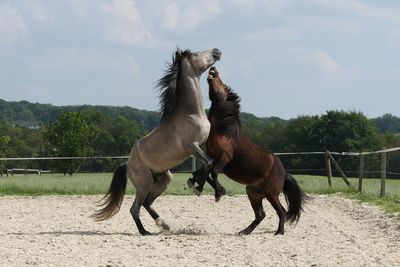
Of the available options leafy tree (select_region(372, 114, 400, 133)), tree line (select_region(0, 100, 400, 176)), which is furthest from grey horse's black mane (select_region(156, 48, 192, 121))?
leafy tree (select_region(372, 114, 400, 133))

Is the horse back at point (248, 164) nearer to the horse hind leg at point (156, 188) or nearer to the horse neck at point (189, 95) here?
the horse neck at point (189, 95)

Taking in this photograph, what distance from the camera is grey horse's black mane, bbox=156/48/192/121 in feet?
27.9

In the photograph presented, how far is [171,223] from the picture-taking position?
1044 centimetres

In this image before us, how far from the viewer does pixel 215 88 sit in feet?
28.5

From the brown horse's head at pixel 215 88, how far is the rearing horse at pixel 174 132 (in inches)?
6.9

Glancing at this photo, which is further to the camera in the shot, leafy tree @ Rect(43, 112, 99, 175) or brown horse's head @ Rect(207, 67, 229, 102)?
leafy tree @ Rect(43, 112, 99, 175)

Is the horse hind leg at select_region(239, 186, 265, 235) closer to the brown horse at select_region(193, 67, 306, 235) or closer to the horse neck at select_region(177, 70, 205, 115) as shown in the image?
the brown horse at select_region(193, 67, 306, 235)

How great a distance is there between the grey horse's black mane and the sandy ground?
1552 mm

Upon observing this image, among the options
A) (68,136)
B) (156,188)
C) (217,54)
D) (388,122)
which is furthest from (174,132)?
(388,122)

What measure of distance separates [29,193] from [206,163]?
9.98 meters

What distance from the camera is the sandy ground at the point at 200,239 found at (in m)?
6.52

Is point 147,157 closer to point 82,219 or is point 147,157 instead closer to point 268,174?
point 268,174

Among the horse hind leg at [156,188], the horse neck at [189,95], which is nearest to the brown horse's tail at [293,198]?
the horse hind leg at [156,188]

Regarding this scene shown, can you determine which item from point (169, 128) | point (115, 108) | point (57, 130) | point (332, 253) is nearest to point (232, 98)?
point (169, 128)
